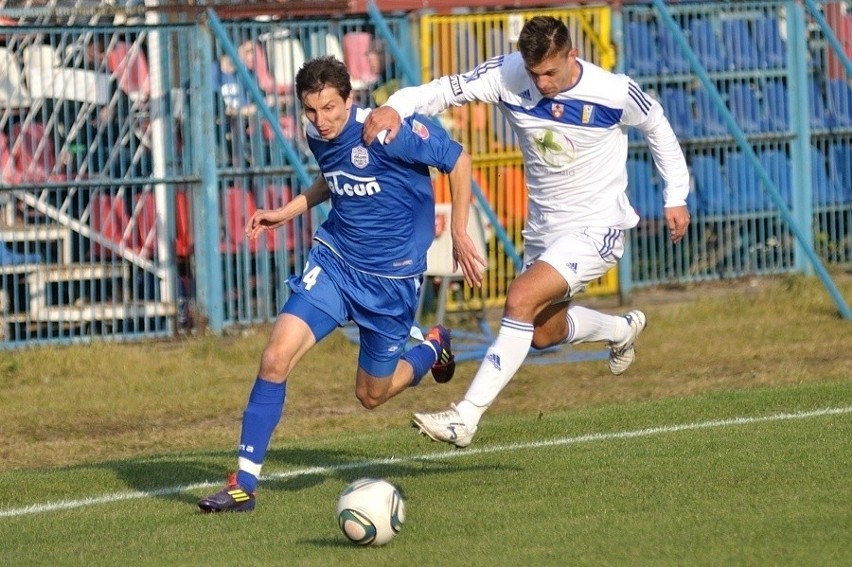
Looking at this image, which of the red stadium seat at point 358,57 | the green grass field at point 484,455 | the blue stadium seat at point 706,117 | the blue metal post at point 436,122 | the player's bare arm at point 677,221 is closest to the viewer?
the green grass field at point 484,455

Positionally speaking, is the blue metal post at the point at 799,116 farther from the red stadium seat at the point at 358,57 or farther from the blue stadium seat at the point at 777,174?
the red stadium seat at the point at 358,57

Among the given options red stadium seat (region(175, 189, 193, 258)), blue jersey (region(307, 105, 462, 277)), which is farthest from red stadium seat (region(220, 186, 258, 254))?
blue jersey (region(307, 105, 462, 277))

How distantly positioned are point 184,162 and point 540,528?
800 cm

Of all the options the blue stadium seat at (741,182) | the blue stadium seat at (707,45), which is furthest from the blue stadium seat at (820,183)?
the blue stadium seat at (707,45)

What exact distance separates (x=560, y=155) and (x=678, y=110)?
7697 mm

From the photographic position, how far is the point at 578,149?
28.0 feet

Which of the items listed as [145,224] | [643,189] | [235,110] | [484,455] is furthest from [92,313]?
[484,455]

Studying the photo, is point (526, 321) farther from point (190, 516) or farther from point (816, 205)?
point (816, 205)

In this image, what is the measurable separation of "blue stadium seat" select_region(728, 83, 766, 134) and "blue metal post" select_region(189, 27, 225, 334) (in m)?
5.43

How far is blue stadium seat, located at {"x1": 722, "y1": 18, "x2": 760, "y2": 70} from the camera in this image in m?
16.2

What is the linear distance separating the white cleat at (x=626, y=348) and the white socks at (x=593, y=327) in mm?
43

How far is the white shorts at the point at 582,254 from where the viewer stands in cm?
844

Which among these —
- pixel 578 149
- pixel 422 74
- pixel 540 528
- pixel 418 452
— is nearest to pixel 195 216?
pixel 422 74

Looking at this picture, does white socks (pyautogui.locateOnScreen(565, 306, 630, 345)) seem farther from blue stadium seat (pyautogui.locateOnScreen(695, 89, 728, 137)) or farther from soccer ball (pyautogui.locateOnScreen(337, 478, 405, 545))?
blue stadium seat (pyautogui.locateOnScreen(695, 89, 728, 137))
